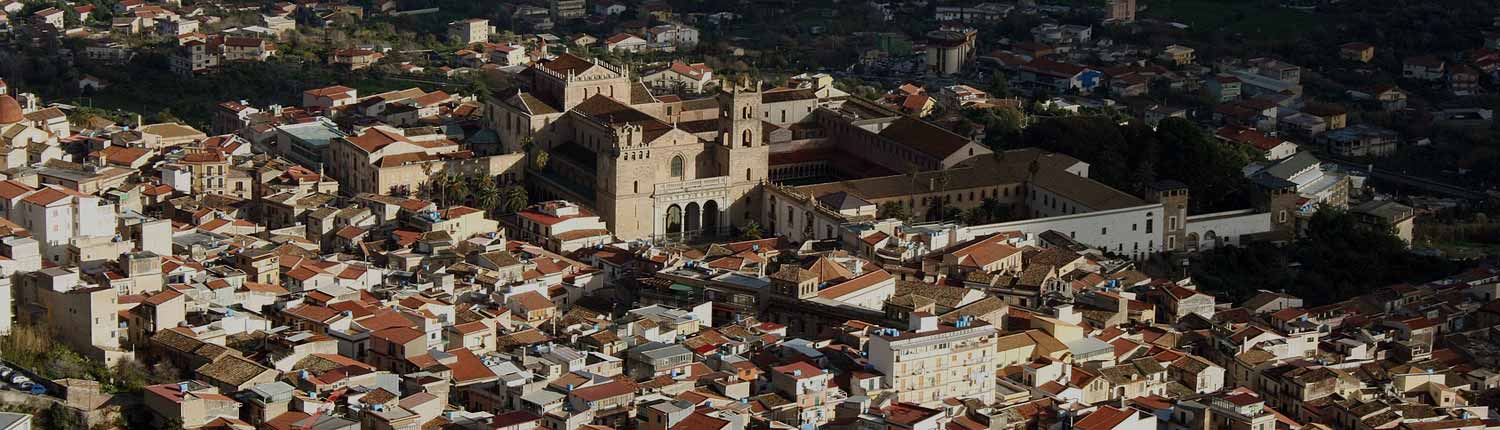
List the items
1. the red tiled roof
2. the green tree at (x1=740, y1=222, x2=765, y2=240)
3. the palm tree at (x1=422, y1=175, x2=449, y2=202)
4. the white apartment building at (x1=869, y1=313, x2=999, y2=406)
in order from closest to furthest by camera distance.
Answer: the red tiled roof < the white apartment building at (x1=869, y1=313, x2=999, y2=406) < the green tree at (x1=740, y1=222, x2=765, y2=240) < the palm tree at (x1=422, y1=175, x2=449, y2=202)

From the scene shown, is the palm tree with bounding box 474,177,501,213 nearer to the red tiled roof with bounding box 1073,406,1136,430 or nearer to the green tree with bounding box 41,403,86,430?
the green tree with bounding box 41,403,86,430

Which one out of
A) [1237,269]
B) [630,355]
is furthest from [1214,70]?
[630,355]

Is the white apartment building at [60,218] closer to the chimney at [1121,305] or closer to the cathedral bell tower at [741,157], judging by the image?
the cathedral bell tower at [741,157]

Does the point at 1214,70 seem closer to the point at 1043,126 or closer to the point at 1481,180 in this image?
the point at 1481,180

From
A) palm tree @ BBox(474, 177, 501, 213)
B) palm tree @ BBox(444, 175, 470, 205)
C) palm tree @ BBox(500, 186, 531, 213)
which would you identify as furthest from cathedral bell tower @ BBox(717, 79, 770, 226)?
palm tree @ BBox(444, 175, 470, 205)

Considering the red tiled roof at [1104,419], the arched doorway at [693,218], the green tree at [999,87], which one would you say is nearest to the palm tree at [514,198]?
the arched doorway at [693,218]

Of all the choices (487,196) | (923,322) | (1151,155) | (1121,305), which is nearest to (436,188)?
(487,196)

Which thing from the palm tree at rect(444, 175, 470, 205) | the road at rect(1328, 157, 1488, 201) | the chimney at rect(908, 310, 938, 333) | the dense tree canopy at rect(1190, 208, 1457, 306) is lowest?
the road at rect(1328, 157, 1488, 201)
